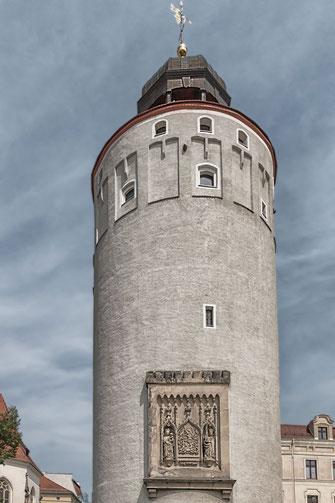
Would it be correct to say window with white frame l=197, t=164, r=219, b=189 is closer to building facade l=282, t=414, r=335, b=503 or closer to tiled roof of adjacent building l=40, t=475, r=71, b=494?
building facade l=282, t=414, r=335, b=503

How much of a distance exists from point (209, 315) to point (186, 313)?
763 mm

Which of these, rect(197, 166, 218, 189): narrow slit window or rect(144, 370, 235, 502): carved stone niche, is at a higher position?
rect(197, 166, 218, 189): narrow slit window

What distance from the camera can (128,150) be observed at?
27.8m

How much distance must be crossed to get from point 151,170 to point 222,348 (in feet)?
22.6

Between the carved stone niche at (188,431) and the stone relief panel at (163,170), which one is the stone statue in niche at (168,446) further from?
the stone relief panel at (163,170)

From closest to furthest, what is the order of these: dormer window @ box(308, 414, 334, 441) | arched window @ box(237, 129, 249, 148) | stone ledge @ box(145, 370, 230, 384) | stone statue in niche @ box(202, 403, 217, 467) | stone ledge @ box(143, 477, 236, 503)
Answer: stone ledge @ box(143, 477, 236, 503)
stone statue in niche @ box(202, 403, 217, 467)
stone ledge @ box(145, 370, 230, 384)
arched window @ box(237, 129, 249, 148)
dormer window @ box(308, 414, 334, 441)

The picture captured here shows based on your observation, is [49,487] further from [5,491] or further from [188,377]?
[188,377]

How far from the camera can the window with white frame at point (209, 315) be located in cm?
2442

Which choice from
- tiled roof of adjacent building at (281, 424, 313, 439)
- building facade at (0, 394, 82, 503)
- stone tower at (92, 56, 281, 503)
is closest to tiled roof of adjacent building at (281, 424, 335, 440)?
tiled roof of adjacent building at (281, 424, 313, 439)

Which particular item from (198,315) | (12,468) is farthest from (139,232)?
(12,468)

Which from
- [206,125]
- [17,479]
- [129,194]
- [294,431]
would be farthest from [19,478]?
[206,125]

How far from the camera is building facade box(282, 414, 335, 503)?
163 ft

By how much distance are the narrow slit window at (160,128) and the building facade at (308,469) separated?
2884cm

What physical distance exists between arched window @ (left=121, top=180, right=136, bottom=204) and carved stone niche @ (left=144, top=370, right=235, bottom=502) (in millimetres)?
6774
